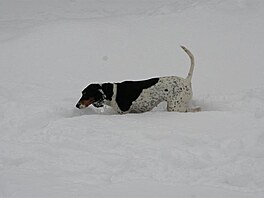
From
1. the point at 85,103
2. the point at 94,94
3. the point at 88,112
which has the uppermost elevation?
the point at 94,94

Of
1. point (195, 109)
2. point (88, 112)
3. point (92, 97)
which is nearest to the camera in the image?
point (92, 97)

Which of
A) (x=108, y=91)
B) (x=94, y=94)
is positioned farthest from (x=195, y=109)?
(x=94, y=94)

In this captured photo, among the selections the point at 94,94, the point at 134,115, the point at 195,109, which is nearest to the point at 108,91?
the point at 94,94

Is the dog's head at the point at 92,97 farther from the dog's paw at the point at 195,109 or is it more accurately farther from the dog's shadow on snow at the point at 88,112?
the dog's paw at the point at 195,109

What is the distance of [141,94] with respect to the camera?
5160mm

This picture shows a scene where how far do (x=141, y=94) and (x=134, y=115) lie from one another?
257 mm

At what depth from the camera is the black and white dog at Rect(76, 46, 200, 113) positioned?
5.14 m

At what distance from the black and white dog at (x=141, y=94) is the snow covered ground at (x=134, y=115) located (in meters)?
0.20

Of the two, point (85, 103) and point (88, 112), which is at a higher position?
point (85, 103)

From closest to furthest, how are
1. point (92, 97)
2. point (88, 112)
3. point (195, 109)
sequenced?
1. point (92, 97)
2. point (195, 109)
3. point (88, 112)

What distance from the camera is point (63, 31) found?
7.73 metres

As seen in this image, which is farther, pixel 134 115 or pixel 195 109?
pixel 195 109

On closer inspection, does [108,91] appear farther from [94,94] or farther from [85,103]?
[85,103]

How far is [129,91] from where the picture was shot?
203 inches
